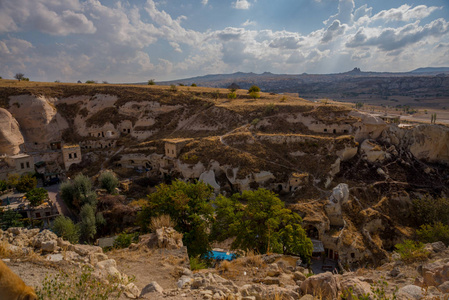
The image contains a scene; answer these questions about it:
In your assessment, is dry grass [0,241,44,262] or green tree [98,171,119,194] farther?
green tree [98,171,119,194]

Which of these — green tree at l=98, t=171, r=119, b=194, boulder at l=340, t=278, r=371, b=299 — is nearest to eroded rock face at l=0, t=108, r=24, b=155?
green tree at l=98, t=171, r=119, b=194

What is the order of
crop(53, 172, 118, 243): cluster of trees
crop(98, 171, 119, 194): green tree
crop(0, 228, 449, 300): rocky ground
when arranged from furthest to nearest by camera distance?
crop(98, 171, 119, 194): green tree
crop(53, 172, 118, 243): cluster of trees
crop(0, 228, 449, 300): rocky ground

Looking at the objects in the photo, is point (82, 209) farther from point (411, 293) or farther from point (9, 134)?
point (9, 134)

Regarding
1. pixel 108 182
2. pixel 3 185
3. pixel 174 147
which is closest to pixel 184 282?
pixel 108 182

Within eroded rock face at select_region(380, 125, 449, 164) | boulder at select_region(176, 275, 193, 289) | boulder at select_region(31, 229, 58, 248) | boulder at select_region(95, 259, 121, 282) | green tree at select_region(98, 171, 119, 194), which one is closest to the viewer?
boulder at select_region(176, 275, 193, 289)

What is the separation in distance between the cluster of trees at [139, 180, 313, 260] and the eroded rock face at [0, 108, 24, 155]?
3726 cm

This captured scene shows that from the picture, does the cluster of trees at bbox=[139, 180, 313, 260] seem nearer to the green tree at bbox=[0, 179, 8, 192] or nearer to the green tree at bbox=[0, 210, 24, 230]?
the green tree at bbox=[0, 210, 24, 230]

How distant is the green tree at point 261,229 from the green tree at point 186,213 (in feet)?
4.35

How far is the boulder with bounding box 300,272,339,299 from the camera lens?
6477 mm

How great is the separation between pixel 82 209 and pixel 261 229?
17.8 metres

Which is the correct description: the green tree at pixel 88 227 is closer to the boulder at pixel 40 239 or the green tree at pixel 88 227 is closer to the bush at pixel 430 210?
the boulder at pixel 40 239

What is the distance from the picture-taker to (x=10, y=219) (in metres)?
23.5

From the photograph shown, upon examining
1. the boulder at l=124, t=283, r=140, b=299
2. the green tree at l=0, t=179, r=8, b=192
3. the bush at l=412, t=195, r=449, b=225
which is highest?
the boulder at l=124, t=283, r=140, b=299

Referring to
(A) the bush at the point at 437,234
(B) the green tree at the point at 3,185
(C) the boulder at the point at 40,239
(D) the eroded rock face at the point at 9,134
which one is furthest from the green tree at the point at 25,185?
(A) the bush at the point at 437,234
